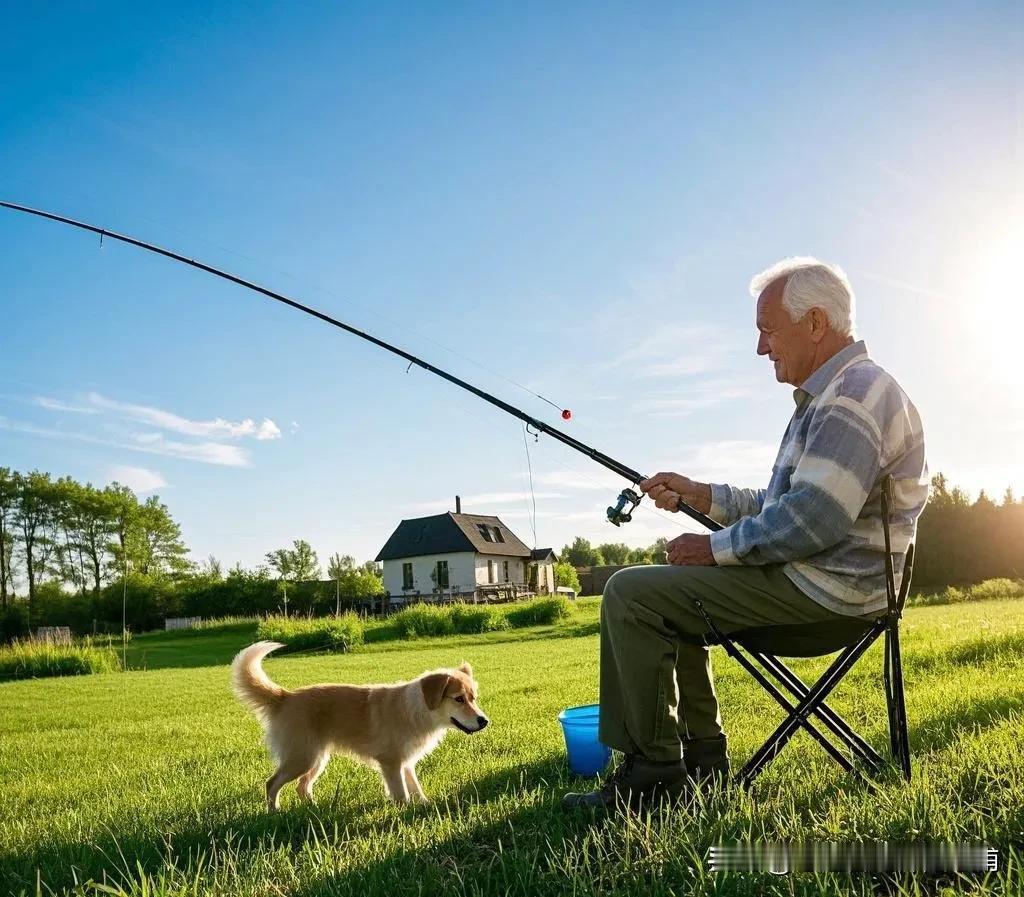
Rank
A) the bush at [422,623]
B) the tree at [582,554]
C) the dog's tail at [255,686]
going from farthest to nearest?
the tree at [582,554] < the bush at [422,623] < the dog's tail at [255,686]

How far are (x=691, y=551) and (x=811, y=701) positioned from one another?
67 cm

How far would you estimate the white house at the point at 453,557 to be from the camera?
1857 inches

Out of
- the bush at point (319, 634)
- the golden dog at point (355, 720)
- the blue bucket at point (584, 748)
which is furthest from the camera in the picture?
the bush at point (319, 634)

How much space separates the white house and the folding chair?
40580 millimetres

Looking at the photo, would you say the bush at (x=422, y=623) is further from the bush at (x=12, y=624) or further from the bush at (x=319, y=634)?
the bush at (x=12, y=624)

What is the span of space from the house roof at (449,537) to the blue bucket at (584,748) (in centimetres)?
4328

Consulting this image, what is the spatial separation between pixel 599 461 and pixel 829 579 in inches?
71.0

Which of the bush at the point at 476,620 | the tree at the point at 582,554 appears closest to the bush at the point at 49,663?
the bush at the point at 476,620

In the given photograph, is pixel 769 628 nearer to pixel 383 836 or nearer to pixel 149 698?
pixel 383 836

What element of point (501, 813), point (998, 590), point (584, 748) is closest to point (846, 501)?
point (501, 813)

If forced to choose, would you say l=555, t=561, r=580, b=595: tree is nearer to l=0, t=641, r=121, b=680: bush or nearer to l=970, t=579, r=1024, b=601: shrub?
l=970, t=579, r=1024, b=601: shrub

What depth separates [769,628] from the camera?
300 cm

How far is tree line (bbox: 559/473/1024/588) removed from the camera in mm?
28953

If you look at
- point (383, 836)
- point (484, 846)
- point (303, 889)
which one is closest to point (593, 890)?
point (484, 846)
